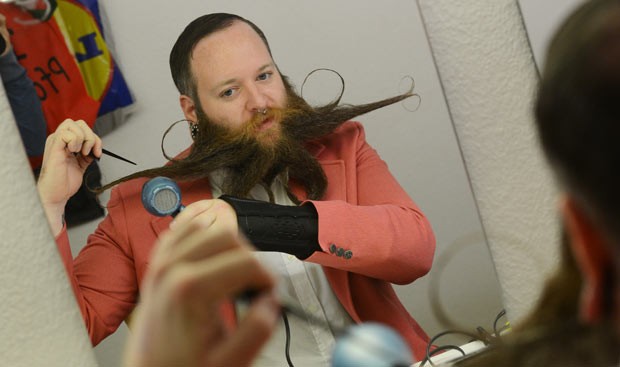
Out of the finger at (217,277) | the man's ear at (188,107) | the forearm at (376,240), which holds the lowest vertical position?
the forearm at (376,240)

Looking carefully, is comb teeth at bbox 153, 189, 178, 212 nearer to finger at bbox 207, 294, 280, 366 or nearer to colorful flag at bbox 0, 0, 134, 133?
colorful flag at bbox 0, 0, 134, 133

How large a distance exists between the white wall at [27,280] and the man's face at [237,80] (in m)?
0.24

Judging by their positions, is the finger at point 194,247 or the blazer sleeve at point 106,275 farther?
the blazer sleeve at point 106,275

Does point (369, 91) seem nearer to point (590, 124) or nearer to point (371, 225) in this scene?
point (371, 225)

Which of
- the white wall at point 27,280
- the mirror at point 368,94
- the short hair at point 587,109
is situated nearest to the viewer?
the short hair at point 587,109

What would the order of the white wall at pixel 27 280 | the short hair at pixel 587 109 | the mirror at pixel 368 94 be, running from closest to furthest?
the short hair at pixel 587 109 → the white wall at pixel 27 280 → the mirror at pixel 368 94

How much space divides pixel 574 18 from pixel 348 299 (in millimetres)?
727

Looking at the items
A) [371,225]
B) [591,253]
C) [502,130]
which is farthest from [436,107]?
[591,253]

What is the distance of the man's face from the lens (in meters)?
1.04

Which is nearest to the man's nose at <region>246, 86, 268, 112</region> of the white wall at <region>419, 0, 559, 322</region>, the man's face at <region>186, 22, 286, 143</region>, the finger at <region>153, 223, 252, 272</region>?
the man's face at <region>186, 22, 286, 143</region>

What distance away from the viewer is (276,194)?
106cm

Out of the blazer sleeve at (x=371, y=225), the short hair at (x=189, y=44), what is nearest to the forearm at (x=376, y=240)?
the blazer sleeve at (x=371, y=225)

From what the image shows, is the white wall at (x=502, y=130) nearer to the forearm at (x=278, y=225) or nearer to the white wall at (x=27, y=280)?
the forearm at (x=278, y=225)

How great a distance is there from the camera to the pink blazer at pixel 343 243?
1.01m
